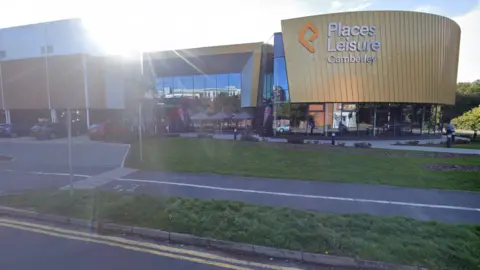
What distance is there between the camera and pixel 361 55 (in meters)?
22.8

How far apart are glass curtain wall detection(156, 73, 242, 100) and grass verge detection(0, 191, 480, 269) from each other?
28.1 m

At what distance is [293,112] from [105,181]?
60.5 ft

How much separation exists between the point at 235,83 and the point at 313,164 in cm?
2325

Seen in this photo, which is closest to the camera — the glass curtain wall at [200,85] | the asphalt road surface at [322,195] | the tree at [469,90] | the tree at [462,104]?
the asphalt road surface at [322,195]

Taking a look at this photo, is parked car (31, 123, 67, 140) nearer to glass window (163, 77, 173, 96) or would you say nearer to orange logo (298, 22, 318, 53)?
Answer: glass window (163, 77, 173, 96)

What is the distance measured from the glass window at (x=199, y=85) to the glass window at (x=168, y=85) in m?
3.40

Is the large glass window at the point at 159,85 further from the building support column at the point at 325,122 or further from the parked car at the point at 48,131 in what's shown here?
the building support column at the point at 325,122

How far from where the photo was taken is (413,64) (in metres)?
23.7

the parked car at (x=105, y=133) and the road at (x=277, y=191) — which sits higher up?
the parked car at (x=105, y=133)

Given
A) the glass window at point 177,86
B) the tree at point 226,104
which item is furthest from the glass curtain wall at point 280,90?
the glass window at point 177,86

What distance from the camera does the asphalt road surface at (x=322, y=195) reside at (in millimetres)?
6227

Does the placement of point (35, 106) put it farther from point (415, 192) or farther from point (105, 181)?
point (415, 192)

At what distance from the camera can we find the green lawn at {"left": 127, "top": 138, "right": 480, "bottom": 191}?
9273mm

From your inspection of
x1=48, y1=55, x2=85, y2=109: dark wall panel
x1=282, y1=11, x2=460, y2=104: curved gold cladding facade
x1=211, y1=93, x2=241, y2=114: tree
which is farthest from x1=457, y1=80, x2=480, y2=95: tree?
x1=48, y1=55, x2=85, y2=109: dark wall panel
